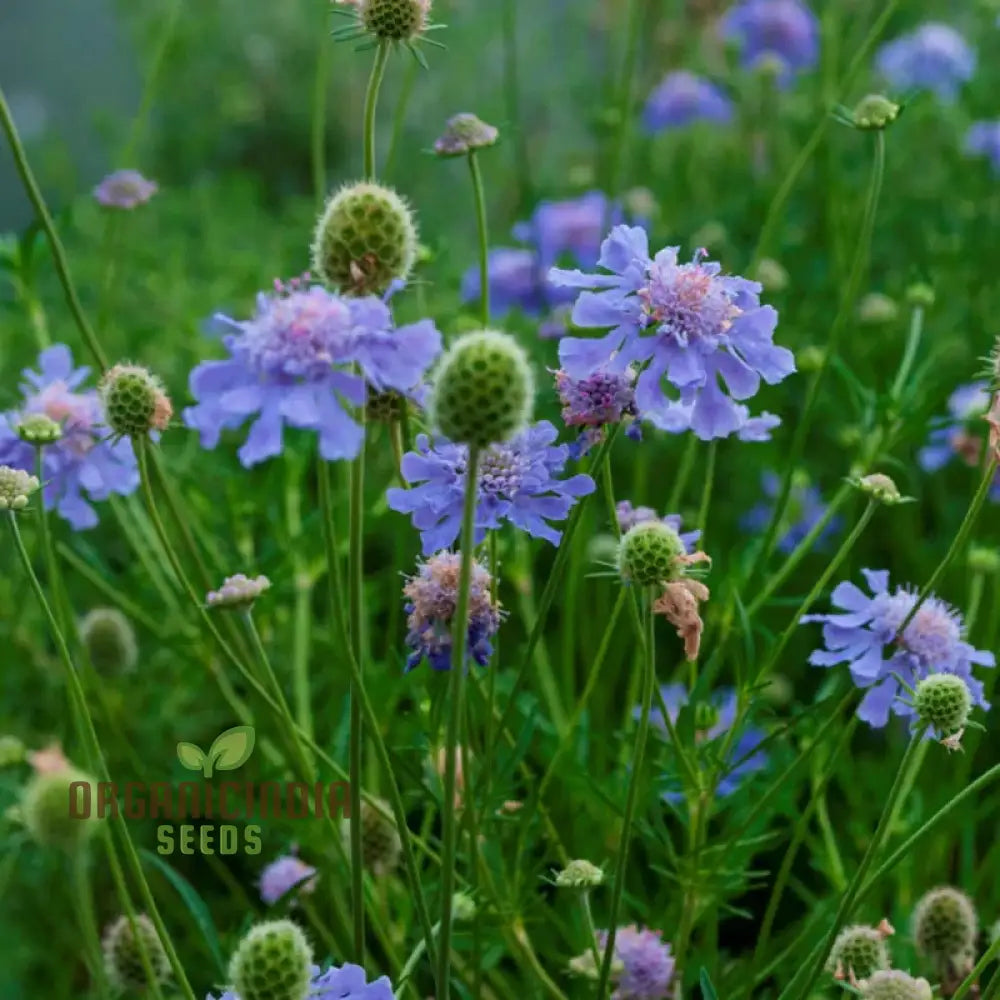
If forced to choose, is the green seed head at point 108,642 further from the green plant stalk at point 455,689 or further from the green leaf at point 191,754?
the green plant stalk at point 455,689

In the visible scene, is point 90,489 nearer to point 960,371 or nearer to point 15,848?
point 15,848

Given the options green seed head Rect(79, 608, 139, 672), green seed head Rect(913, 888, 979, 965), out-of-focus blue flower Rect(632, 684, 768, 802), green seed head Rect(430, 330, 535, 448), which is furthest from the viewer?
green seed head Rect(79, 608, 139, 672)

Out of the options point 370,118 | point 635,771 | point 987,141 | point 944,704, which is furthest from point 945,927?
point 987,141

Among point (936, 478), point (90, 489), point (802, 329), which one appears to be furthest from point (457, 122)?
point (936, 478)

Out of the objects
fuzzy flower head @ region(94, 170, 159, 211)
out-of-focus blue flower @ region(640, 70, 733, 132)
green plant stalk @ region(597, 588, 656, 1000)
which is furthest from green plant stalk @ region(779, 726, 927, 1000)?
out-of-focus blue flower @ region(640, 70, 733, 132)

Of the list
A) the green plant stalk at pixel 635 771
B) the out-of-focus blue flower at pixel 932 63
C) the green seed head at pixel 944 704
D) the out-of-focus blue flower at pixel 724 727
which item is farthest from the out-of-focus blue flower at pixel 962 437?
the out-of-focus blue flower at pixel 932 63

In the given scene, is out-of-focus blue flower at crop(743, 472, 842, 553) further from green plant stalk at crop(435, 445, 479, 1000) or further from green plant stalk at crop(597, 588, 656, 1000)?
green plant stalk at crop(435, 445, 479, 1000)
